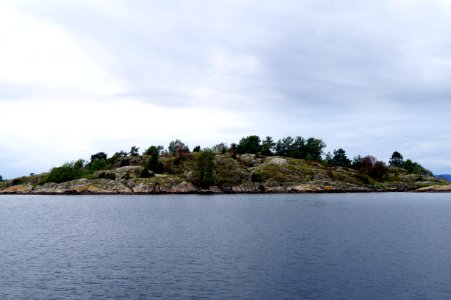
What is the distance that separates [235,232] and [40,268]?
38.9m

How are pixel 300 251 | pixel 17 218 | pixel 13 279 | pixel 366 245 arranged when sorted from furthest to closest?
pixel 17 218
pixel 366 245
pixel 300 251
pixel 13 279

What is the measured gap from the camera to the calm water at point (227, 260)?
39.3 meters

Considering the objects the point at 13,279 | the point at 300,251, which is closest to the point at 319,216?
the point at 300,251

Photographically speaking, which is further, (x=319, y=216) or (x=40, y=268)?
(x=319, y=216)

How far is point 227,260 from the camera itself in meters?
52.3

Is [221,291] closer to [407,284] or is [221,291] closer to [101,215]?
[407,284]

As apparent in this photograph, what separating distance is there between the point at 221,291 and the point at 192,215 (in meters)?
72.1

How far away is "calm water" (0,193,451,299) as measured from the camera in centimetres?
3931

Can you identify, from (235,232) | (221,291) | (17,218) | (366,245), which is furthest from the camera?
(17,218)

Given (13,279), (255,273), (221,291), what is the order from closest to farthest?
(221,291), (13,279), (255,273)

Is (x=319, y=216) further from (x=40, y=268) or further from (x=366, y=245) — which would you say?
(x=40, y=268)

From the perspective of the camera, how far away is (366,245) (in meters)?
63.2

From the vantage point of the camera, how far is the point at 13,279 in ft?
141

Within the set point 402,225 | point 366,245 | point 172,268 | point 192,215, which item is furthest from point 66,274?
point 402,225
